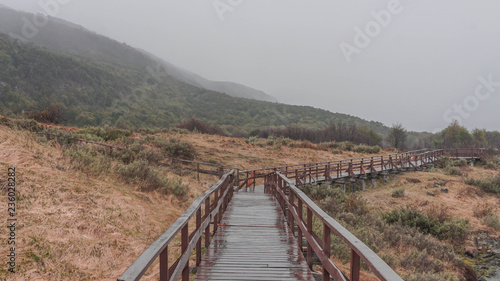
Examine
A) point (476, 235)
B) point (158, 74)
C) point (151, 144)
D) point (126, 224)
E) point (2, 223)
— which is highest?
point (158, 74)

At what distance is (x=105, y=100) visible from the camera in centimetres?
5409

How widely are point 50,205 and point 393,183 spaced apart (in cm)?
2035

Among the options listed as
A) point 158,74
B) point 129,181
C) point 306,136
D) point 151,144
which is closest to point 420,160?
point 306,136

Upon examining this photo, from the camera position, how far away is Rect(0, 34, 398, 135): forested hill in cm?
4166

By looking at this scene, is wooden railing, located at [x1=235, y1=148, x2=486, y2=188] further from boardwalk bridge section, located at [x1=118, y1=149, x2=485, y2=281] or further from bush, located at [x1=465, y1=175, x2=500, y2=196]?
boardwalk bridge section, located at [x1=118, y1=149, x2=485, y2=281]

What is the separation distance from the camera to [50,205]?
5980 mm

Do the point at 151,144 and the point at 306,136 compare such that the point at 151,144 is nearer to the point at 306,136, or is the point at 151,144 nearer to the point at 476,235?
the point at 476,235

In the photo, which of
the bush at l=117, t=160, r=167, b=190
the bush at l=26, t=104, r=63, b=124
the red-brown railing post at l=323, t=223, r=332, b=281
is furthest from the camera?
the bush at l=26, t=104, r=63, b=124

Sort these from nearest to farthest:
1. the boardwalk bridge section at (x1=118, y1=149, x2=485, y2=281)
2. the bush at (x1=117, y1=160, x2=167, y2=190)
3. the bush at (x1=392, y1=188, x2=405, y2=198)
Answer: the boardwalk bridge section at (x1=118, y1=149, x2=485, y2=281)
the bush at (x1=117, y1=160, x2=167, y2=190)
the bush at (x1=392, y1=188, x2=405, y2=198)

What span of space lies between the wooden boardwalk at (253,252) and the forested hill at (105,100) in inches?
1208

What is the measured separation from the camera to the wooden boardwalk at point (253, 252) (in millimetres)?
3846

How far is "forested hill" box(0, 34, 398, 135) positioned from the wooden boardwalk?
101 feet

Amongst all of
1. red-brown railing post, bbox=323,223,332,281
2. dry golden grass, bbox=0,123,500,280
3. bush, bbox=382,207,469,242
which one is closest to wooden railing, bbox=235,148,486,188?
bush, bbox=382,207,469,242

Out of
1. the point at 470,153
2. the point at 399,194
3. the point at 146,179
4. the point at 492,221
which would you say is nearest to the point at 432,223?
the point at 492,221
